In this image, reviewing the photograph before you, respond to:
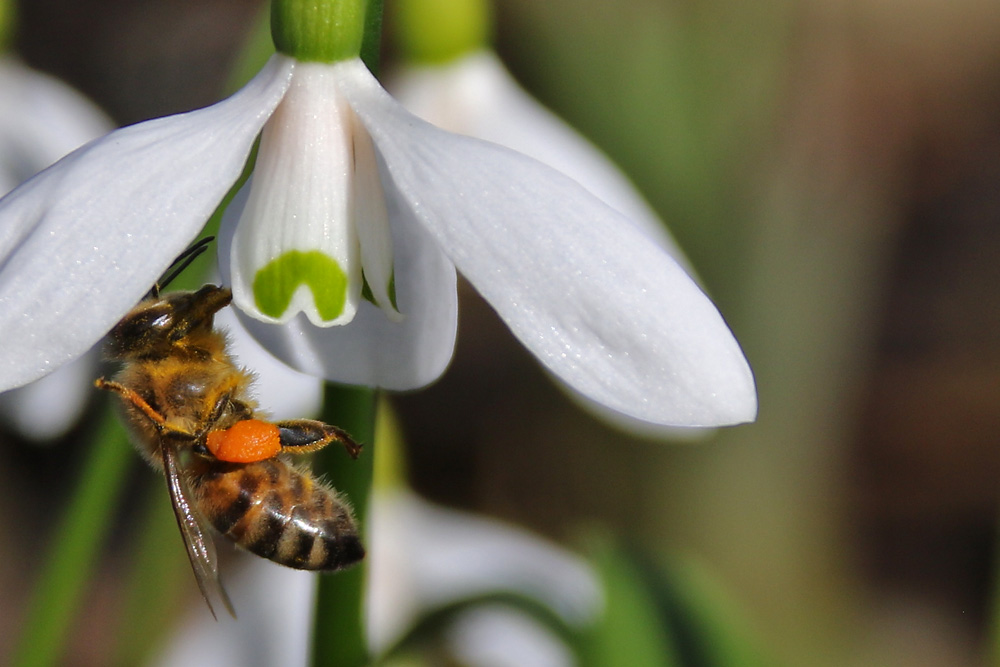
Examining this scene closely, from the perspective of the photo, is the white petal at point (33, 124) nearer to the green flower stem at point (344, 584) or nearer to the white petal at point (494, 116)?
the white petal at point (494, 116)

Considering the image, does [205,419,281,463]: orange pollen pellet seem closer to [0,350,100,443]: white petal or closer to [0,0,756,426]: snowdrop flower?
[0,0,756,426]: snowdrop flower

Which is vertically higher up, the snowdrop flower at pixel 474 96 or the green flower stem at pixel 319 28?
the green flower stem at pixel 319 28

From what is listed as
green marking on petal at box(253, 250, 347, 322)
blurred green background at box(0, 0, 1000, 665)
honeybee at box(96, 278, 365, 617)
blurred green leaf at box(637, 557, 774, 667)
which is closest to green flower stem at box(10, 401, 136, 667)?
honeybee at box(96, 278, 365, 617)

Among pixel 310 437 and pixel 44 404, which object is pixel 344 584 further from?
pixel 44 404

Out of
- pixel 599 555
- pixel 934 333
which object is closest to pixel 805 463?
pixel 934 333

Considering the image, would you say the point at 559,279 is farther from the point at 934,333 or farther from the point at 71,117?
the point at 934,333

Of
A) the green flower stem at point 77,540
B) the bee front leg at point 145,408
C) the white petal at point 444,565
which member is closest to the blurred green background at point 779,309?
the white petal at point 444,565
